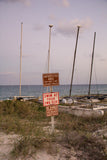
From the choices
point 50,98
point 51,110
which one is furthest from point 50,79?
point 51,110

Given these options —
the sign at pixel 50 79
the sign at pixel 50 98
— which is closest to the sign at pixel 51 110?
the sign at pixel 50 98

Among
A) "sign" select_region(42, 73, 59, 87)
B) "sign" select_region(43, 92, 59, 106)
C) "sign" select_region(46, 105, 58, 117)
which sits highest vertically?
"sign" select_region(42, 73, 59, 87)

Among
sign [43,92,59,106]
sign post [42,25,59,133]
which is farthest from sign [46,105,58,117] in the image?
sign [43,92,59,106]

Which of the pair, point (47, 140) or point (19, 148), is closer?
point (19, 148)

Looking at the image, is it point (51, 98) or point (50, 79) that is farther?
point (50, 79)

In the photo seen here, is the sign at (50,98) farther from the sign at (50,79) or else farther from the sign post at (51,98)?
the sign at (50,79)

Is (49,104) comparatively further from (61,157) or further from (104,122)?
(104,122)

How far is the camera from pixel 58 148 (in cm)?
502

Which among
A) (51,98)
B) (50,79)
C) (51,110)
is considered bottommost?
(51,110)

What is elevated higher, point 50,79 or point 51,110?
point 50,79

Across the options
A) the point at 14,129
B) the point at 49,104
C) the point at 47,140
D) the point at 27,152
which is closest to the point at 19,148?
the point at 27,152

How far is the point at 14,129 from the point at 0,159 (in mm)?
2817

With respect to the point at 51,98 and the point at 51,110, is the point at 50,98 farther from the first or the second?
the point at 51,110

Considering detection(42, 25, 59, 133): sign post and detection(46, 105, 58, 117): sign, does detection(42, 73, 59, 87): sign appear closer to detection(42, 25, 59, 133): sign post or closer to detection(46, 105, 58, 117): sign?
detection(42, 25, 59, 133): sign post
